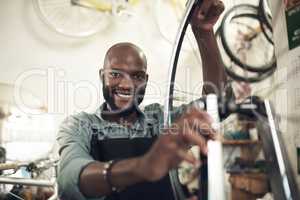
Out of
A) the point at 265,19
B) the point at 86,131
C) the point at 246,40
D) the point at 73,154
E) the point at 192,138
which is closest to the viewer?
the point at 192,138

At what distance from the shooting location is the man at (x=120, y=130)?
47 centimetres

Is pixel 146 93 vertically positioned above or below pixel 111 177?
above

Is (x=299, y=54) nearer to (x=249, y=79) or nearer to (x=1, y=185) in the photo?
(x=249, y=79)

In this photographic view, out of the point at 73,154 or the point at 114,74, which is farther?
the point at 114,74

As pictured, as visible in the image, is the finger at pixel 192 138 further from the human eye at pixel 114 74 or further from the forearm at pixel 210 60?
the human eye at pixel 114 74

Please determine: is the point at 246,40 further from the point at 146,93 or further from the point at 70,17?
the point at 70,17

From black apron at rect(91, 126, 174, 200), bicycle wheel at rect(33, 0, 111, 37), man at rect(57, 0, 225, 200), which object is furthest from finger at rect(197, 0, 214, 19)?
bicycle wheel at rect(33, 0, 111, 37)

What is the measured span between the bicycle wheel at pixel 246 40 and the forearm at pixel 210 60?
572 millimetres

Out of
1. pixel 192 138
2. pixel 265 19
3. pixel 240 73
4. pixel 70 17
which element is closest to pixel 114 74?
pixel 70 17

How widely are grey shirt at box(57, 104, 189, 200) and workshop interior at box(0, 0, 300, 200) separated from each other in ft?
0.20

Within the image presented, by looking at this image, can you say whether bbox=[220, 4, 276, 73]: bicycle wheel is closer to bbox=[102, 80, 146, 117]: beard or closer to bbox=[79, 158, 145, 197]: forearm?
bbox=[102, 80, 146, 117]: beard

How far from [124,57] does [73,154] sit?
0.31 metres

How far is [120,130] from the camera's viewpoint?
0.75 m

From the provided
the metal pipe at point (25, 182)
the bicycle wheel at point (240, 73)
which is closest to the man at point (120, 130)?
the metal pipe at point (25, 182)
